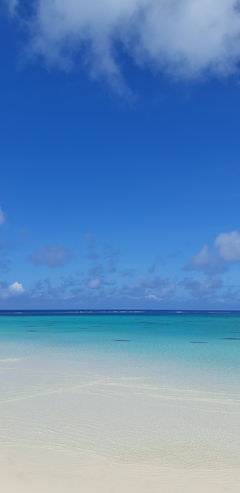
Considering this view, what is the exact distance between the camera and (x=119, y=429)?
791cm

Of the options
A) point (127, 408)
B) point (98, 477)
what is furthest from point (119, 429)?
point (98, 477)

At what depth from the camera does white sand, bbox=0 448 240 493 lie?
5.36 meters

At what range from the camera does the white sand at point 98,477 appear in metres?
5.36

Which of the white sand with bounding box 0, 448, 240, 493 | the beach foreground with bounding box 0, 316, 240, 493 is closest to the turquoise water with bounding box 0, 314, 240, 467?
the beach foreground with bounding box 0, 316, 240, 493

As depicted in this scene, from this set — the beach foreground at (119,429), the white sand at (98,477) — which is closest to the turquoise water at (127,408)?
the beach foreground at (119,429)

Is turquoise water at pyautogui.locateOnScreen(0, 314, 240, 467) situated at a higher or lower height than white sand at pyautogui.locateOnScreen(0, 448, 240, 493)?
higher

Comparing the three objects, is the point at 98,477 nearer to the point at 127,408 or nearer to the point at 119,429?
the point at 119,429

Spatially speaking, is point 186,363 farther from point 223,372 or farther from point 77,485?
point 77,485

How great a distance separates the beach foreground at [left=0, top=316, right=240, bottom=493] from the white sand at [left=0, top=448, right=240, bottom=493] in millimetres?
13

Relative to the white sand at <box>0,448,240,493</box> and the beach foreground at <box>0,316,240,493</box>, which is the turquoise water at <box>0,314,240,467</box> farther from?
the white sand at <box>0,448,240,493</box>

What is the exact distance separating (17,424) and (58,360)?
9364mm

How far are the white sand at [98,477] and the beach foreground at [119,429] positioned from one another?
13 millimetres

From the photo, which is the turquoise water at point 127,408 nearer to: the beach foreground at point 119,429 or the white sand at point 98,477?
the beach foreground at point 119,429

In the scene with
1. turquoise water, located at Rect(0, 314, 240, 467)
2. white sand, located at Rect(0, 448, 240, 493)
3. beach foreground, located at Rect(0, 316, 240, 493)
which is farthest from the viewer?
turquoise water, located at Rect(0, 314, 240, 467)
